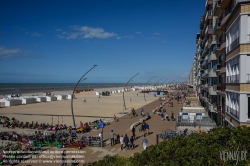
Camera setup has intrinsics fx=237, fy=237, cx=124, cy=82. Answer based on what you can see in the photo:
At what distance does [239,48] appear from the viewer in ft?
46.2

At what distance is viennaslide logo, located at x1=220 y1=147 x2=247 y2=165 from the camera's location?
6.55 m

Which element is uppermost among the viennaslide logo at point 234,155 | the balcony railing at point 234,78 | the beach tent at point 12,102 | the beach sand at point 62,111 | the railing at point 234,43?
the railing at point 234,43

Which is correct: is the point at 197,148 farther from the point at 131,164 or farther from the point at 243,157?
the point at 131,164

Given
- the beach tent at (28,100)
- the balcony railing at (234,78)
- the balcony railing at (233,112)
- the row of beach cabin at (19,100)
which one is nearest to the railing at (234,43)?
the balcony railing at (234,78)

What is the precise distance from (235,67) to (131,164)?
12371 millimetres

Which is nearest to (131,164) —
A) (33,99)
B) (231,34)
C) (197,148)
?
(197,148)

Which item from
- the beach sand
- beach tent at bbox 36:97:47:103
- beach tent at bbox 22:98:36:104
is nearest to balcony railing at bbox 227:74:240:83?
the beach sand

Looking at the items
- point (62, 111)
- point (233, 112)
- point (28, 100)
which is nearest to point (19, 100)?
point (28, 100)

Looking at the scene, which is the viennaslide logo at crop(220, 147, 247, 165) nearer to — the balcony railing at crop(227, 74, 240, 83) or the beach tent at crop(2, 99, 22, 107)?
the balcony railing at crop(227, 74, 240, 83)

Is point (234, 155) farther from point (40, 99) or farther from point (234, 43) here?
point (40, 99)

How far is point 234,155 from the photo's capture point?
6684mm

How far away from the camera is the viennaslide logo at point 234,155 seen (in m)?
6.55

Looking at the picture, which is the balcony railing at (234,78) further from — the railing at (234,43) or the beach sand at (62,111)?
the beach sand at (62,111)

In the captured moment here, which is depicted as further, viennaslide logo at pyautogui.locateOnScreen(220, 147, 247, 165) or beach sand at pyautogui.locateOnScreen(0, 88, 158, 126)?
beach sand at pyautogui.locateOnScreen(0, 88, 158, 126)
